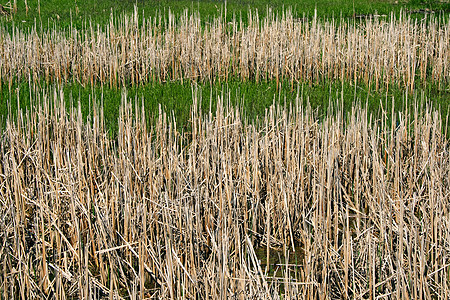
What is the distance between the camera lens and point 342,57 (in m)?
7.14

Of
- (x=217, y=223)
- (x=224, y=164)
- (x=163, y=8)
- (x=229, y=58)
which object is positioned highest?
(x=163, y=8)

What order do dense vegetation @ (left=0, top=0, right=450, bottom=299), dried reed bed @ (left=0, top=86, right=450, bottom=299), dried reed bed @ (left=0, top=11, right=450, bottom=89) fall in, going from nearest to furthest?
dried reed bed @ (left=0, top=86, right=450, bottom=299), dense vegetation @ (left=0, top=0, right=450, bottom=299), dried reed bed @ (left=0, top=11, right=450, bottom=89)

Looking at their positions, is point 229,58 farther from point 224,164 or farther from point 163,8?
point 163,8

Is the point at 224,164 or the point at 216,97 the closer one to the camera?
the point at 224,164

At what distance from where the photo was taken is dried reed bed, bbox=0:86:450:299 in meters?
2.42

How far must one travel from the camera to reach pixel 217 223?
113 inches

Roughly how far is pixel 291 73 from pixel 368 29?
1.27m

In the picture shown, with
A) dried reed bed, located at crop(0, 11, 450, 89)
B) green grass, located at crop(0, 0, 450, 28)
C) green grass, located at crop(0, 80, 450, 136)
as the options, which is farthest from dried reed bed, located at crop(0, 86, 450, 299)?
green grass, located at crop(0, 0, 450, 28)

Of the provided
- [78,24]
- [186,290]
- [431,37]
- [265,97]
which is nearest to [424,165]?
[186,290]

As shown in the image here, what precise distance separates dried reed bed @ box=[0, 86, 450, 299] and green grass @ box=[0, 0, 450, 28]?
7934mm

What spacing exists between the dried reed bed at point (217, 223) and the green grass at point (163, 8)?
26.0 feet

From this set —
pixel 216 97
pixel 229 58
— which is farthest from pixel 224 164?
pixel 229 58

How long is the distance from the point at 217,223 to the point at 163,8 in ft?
35.1

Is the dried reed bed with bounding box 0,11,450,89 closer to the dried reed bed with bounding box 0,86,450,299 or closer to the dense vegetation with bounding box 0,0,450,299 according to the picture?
the dense vegetation with bounding box 0,0,450,299
